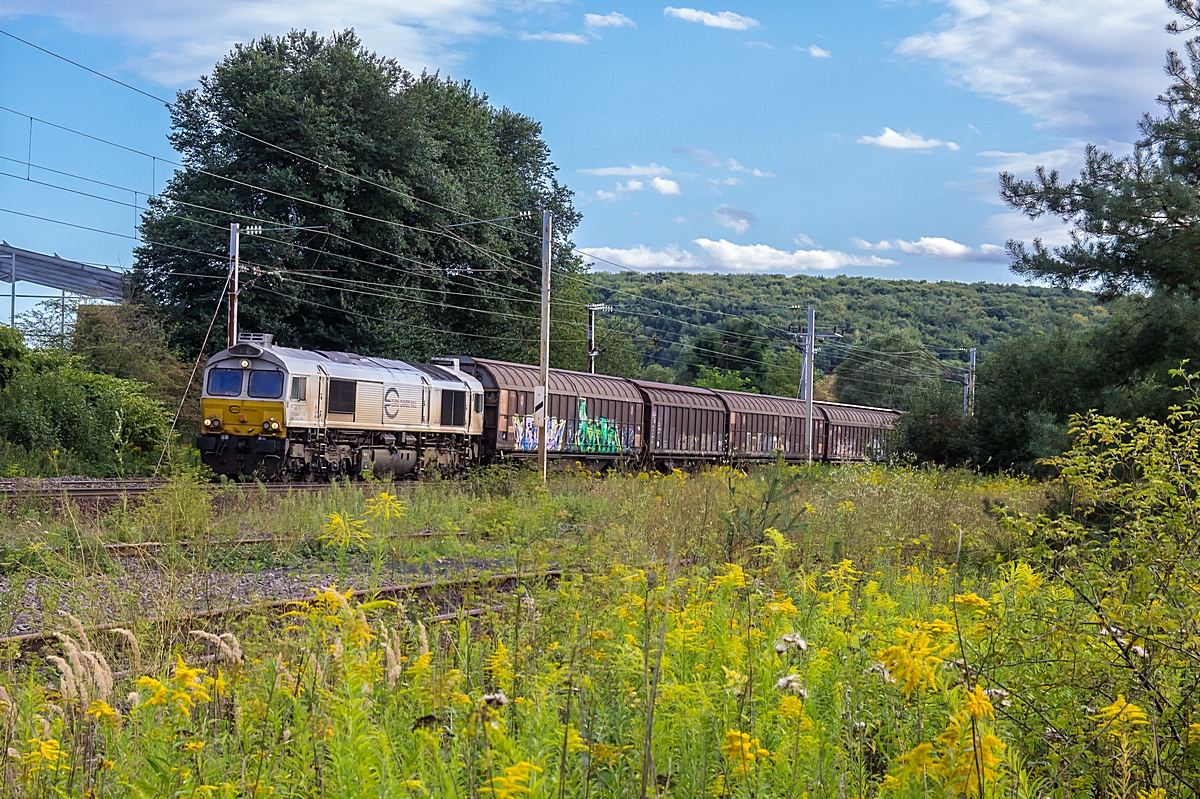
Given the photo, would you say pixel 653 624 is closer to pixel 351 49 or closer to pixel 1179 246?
A: pixel 1179 246

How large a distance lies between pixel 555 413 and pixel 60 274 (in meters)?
23.9

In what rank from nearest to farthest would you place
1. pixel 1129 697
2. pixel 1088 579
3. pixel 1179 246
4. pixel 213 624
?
pixel 1129 697
pixel 1088 579
pixel 213 624
pixel 1179 246

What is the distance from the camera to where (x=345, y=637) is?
3.63 meters

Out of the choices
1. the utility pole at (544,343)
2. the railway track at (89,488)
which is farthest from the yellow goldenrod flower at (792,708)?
the utility pole at (544,343)

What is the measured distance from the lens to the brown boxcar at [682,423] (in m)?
33.2

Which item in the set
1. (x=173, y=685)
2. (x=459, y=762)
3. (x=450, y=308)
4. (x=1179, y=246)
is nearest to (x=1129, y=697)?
(x=459, y=762)

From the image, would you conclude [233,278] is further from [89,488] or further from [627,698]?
[627,698]

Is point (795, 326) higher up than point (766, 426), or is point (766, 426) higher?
point (795, 326)

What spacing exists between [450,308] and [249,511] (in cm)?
2889

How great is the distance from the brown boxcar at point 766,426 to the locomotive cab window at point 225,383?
1730 centimetres

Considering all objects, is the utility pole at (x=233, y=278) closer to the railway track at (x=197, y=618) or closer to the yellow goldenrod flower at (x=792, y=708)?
the railway track at (x=197, y=618)

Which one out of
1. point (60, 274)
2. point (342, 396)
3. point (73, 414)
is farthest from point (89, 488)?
point (60, 274)

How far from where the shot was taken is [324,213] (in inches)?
1463

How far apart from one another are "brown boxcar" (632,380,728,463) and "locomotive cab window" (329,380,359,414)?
447 inches
